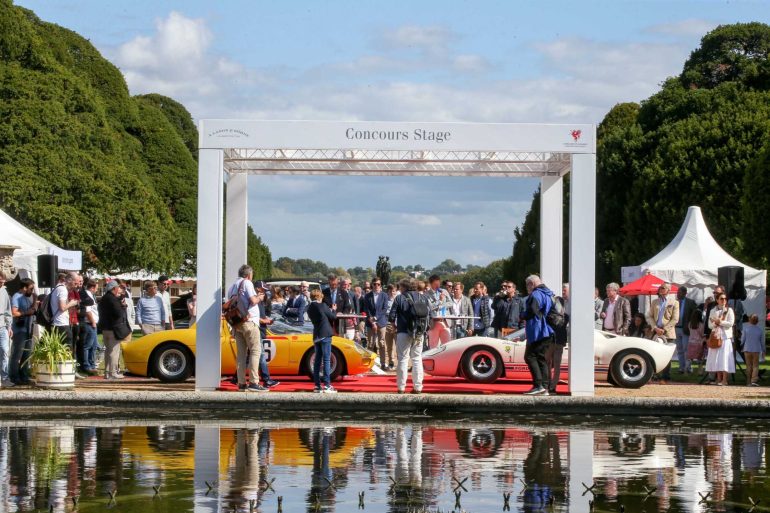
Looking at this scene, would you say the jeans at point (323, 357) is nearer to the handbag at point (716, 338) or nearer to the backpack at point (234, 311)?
the backpack at point (234, 311)

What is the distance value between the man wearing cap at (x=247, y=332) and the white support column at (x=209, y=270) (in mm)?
295

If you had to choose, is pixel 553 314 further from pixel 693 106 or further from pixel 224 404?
pixel 693 106

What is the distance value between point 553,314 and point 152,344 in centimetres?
655

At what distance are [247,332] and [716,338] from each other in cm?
854

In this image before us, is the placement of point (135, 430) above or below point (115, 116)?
below

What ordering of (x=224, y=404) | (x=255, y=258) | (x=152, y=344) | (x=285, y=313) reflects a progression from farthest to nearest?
(x=255, y=258) < (x=285, y=313) < (x=152, y=344) < (x=224, y=404)

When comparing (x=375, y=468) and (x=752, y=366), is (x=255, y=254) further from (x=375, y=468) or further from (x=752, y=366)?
(x=375, y=468)

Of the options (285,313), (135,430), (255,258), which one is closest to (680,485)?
(135,430)

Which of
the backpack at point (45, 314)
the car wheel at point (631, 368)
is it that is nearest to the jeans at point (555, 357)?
the car wheel at point (631, 368)

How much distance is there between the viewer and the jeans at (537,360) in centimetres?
1795

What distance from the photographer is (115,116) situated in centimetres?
7138

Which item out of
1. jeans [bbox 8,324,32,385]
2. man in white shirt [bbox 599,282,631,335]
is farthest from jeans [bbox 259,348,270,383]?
man in white shirt [bbox 599,282,631,335]

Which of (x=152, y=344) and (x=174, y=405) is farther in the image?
(x=152, y=344)

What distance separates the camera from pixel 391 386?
1988 centimetres
